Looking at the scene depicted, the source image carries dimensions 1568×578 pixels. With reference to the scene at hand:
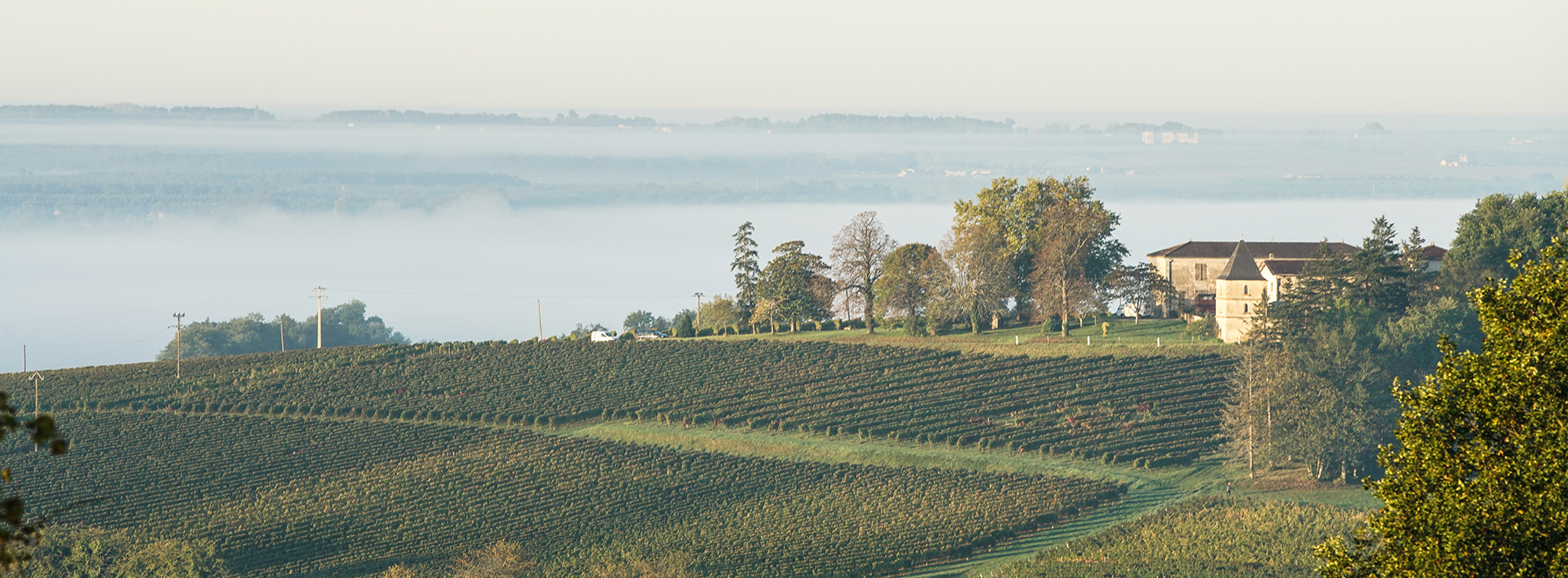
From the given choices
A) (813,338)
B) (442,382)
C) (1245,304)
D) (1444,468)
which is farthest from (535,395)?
(1444,468)

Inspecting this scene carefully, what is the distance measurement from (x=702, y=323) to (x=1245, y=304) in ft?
115

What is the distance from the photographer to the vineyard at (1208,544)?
4888cm

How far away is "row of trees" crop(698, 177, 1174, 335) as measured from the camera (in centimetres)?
7900

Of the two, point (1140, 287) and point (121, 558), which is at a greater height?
point (1140, 287)

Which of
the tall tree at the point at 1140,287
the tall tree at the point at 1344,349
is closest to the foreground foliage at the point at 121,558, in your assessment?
the tall tree at the point at 1344,349

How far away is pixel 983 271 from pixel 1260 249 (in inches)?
595

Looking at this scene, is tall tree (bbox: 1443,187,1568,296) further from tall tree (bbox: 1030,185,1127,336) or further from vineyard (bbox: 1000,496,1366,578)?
vineyard (bbox: 1000,496,1366,578)

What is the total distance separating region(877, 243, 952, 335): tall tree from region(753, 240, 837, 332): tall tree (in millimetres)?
4587

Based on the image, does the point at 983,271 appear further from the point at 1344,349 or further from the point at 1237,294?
the point at 1344,349

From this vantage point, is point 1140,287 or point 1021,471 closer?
point 1021,471

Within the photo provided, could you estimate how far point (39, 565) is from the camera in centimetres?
4959

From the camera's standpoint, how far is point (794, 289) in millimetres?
84875

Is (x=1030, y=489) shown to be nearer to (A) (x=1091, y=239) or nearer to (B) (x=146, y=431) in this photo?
(A) (x=1091, y=239)

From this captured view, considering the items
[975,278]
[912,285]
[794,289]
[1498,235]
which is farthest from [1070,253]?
[1498,235]
